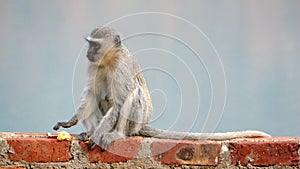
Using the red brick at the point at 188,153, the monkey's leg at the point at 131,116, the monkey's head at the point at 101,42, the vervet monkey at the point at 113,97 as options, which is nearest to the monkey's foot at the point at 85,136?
the vervet monkey at the point at 113,97

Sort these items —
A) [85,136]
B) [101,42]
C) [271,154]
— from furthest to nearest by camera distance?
[101,42]
[85,136]
[271,154]

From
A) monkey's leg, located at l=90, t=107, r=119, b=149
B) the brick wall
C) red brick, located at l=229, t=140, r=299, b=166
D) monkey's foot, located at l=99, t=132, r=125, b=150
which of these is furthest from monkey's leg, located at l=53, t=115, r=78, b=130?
red brick, located at l=229, t=140, r=299, b=166

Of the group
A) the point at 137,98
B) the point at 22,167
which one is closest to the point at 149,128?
the point at 137,98

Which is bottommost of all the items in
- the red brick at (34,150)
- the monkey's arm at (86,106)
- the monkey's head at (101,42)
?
the red brick at (34,150)

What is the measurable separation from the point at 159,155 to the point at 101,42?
75 cm

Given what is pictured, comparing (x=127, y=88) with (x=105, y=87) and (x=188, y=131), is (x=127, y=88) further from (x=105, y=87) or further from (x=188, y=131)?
(x=188, y=131)

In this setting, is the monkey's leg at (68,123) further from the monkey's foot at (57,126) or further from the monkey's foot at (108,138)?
the monkey's foot at (108,138)

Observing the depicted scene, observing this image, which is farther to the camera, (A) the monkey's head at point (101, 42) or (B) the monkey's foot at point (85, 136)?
(A) the monkey's head at point (101, 42)

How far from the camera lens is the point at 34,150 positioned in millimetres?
1713

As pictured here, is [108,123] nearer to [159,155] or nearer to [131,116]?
[131,116]

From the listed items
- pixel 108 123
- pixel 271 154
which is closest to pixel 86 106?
pixel 108 123

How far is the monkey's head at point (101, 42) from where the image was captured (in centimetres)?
216

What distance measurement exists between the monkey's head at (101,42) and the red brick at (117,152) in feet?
1.77

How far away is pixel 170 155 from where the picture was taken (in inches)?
67.9
